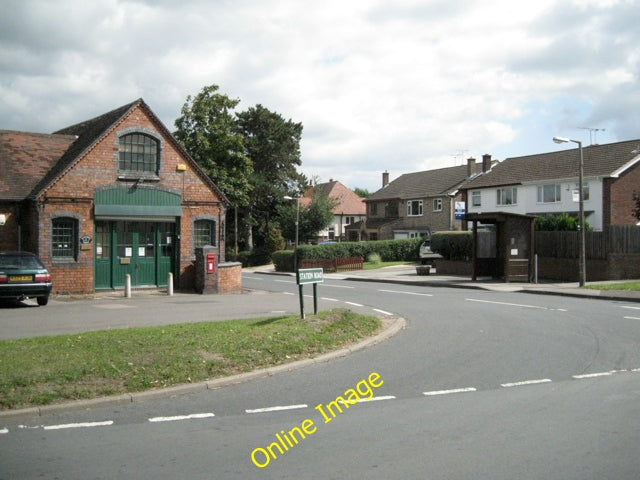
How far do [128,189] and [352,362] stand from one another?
16.3m

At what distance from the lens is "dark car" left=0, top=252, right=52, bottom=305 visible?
59.2 feet

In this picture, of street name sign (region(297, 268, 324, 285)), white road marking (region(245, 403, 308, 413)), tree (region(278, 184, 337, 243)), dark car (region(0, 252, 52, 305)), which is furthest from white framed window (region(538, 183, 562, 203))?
white road marking (region(245, 403, 308, 413))

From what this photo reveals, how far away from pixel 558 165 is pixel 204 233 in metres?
32.0

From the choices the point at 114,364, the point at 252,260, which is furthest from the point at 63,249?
the point at 252,260

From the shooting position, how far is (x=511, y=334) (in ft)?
43.2

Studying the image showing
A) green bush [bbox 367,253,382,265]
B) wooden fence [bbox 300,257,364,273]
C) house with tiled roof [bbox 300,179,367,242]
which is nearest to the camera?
wooden fence [bbox 300,257,364,273]

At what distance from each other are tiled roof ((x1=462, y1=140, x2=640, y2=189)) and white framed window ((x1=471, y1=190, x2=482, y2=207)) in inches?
26.0

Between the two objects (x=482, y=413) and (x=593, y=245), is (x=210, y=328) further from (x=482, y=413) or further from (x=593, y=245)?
(x=593, y=245)

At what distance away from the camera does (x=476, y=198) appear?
5484cm

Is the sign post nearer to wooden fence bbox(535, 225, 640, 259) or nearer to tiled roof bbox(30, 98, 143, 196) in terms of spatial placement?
tiled roof bbox(30, 98, 143, 196)

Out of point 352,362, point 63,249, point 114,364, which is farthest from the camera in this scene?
point 63,249

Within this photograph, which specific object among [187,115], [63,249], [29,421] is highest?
[187,115]

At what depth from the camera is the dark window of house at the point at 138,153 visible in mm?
24531

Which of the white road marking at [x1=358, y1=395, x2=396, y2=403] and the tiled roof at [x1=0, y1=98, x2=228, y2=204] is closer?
the white road marking at [x1=358, y1=395, x2=396, y2=403]
